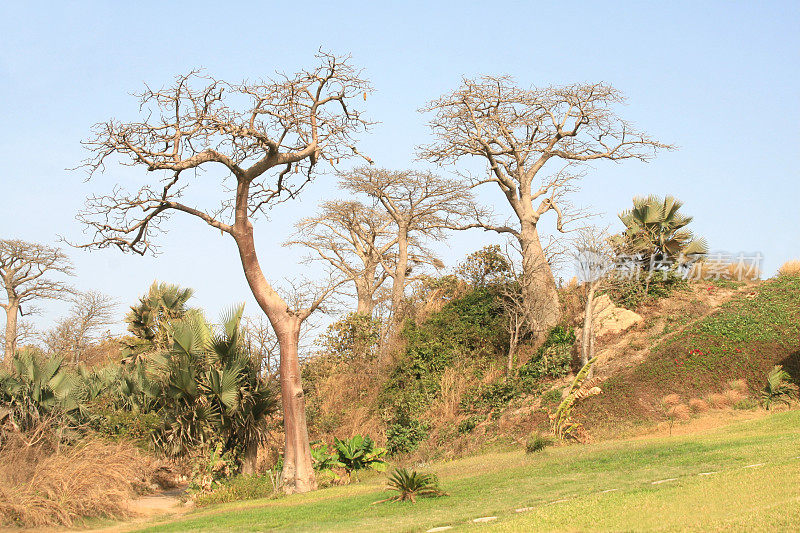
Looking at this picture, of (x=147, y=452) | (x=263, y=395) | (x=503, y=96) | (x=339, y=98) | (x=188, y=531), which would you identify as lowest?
(x=188, y=531)

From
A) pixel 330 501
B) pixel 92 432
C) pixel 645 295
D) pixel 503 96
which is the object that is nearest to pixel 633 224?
pixel 645 295

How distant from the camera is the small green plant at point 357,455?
647 inches

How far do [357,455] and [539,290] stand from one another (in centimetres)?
900

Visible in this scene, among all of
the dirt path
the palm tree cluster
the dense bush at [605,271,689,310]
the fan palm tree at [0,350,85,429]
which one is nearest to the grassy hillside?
the dense bush at [605,271,689,310]

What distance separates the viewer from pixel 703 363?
18.5 metres

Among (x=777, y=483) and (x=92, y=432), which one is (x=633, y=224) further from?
(x=92, y=432)

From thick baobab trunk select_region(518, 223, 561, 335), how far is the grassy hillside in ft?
11.6

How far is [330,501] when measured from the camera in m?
12.5

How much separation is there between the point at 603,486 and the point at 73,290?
1411 inches

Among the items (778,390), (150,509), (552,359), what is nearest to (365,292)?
(552,359)

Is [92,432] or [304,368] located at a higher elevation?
[304,368]

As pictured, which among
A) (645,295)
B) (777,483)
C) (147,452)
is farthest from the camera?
(645,295)

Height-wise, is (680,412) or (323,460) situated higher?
(680,412)

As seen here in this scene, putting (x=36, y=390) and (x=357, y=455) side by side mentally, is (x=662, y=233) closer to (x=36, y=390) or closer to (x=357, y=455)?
(x=357, y=455)
